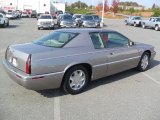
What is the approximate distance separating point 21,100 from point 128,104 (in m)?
2.31

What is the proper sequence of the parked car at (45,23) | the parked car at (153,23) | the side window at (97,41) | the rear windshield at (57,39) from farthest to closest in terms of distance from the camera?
the parked car at (153,23)
the parked car at (45,23)
the side window at (97,41)
the rear windshield at (57,39)

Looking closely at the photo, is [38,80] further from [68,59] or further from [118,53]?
[118,53]

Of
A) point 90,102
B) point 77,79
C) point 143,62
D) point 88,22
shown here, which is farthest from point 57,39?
point 88,22

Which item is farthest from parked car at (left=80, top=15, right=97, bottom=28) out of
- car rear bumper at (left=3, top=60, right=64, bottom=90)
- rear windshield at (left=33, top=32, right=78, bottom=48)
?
car rear bumper at (left=3, top=60, right=64, bottom=90)

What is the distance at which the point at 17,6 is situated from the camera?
69.8 metres

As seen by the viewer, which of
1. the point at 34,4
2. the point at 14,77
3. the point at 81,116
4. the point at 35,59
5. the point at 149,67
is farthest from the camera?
the point at 34,4

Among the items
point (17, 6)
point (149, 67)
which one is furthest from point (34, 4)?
point (149, 67)

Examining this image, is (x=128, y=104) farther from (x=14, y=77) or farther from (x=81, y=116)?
(x=14, y=77)

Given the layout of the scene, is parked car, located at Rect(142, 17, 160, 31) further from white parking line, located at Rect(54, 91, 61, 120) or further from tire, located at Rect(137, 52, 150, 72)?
white parking line, located at Rect(54, 91, 61, 120)

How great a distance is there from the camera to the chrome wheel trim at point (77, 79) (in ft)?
18.6

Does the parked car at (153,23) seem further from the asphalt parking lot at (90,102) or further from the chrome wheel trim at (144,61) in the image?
the asphalt parking lot at (90,102)

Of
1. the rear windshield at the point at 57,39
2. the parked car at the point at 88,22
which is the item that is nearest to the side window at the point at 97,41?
the rear windshield at the point at 57,39

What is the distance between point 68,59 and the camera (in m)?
5.43

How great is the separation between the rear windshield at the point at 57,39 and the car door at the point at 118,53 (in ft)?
3.10
